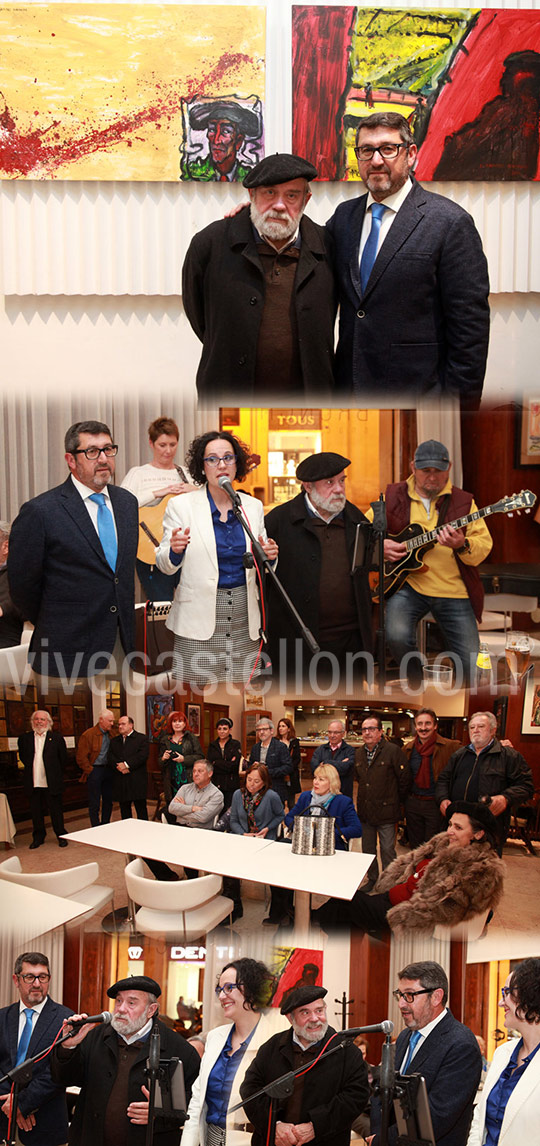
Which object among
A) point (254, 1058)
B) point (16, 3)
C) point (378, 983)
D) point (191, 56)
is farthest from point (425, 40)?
point (254, 1058)

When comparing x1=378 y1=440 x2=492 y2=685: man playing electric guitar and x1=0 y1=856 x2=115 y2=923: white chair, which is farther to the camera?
x1=0 y1=856 x2=115 y2=923: white chair

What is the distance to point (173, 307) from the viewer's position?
374 centimetres

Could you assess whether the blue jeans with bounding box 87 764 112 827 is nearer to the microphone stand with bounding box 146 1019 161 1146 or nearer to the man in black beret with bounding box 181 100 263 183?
the microphone stand with bounding box 146 1019 161 1146

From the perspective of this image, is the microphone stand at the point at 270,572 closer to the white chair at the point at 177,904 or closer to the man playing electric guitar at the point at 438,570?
the man playing electric guitar at the point at 438,570

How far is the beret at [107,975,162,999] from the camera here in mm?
3416

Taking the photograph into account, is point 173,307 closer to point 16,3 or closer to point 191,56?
point 191,56

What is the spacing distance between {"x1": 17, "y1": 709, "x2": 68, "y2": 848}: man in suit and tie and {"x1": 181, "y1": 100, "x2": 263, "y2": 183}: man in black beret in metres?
1.99

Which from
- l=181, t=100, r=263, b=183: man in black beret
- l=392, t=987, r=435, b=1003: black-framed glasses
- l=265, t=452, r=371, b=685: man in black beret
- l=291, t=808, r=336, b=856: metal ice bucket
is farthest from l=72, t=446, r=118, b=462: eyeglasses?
l=392, t=987, r=435, b=1003: black-framed glasses

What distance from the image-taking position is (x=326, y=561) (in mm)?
3416

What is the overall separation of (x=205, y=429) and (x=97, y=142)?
3.59ft

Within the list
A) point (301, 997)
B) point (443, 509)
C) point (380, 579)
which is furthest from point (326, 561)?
point (301, 997)

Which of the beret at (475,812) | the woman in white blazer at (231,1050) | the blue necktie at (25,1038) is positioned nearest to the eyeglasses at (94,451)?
the beret at (475,812)

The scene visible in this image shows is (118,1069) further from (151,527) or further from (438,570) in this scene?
(438,570)

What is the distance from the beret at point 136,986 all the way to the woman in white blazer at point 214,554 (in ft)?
3.56
